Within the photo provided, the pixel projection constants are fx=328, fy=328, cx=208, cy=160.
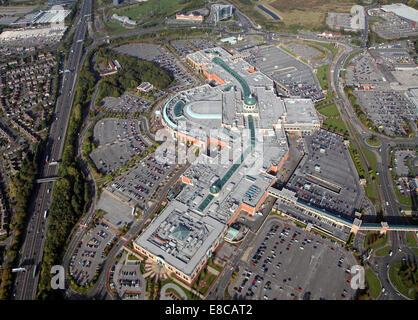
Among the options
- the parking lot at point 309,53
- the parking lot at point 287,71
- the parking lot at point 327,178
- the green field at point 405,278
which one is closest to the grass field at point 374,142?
the parking lot at point 327,178

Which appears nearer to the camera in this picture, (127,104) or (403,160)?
(403,160)

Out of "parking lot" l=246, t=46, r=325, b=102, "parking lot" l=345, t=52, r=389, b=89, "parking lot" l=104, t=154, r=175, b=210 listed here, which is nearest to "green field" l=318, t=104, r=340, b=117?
"parking lot" l=246, t=46, r=325, b=102

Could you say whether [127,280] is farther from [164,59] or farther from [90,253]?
[164,59]

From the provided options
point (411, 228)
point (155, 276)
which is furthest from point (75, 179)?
point (411, 228)

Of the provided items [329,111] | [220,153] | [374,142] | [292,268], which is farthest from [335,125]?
[292,268]

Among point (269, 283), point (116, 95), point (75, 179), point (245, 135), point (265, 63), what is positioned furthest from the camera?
point (265, 63)

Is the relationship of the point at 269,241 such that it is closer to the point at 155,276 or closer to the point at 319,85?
the point at 155,276
